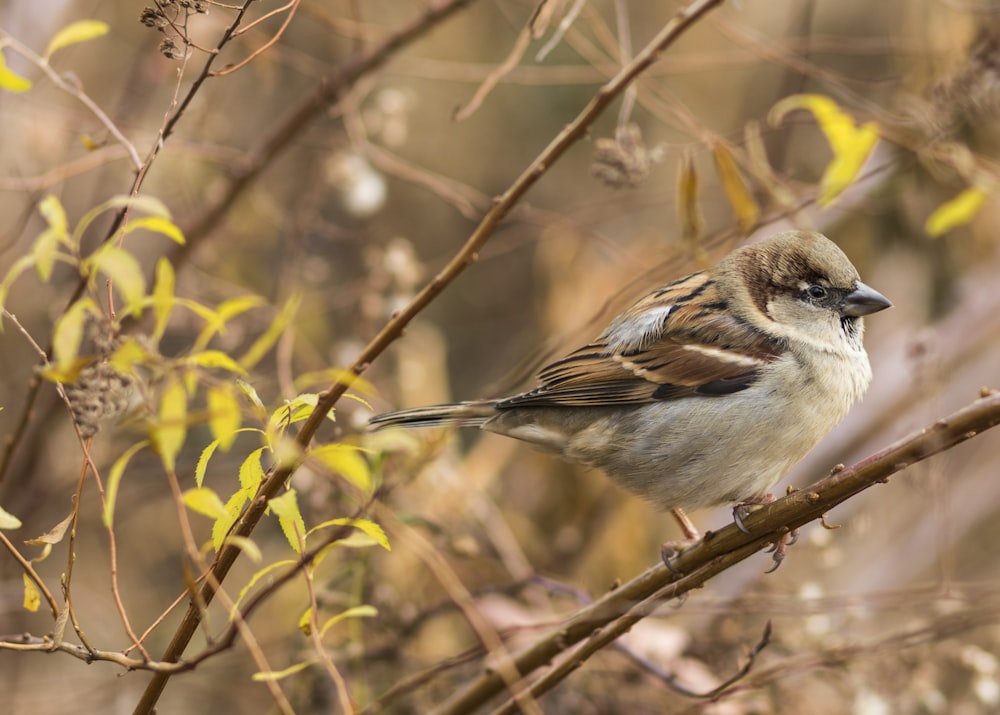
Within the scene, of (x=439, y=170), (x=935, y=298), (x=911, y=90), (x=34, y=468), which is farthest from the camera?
(x=439, y=170)

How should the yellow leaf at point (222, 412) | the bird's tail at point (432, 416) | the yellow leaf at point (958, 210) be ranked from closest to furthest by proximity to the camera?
the yellow leaf at point (222, 412)
the yellow leaf at point (958, 210)
the bird's tail at point (432, 416)

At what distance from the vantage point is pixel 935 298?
13.2ft

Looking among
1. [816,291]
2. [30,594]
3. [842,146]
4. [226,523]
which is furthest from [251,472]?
[816,291]

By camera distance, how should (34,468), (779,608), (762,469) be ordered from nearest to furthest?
(762,469) → (779,608) → (34,468)

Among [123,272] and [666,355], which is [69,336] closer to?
[123,272]

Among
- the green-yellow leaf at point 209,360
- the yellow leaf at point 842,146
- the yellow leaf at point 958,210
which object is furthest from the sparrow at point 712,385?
the green-yellow leaf at point 209,360

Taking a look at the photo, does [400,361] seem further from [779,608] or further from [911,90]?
[911,90]

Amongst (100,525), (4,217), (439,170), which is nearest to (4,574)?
(100,525)

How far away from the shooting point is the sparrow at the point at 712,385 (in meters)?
2.36

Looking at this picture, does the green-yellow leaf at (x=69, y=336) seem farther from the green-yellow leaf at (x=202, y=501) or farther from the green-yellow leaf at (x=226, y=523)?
the green-yellow leaf at (x=226, y=523)

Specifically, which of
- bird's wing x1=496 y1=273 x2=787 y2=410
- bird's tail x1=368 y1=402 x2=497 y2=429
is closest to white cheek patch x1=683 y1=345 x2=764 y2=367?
bird's wing x1=496 y1=273 x2=787 y2=410

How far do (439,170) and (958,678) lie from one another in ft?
11.2

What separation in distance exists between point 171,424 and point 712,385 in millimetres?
1683

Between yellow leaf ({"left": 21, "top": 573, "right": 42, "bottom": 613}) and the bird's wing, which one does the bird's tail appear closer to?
the bird's wing
